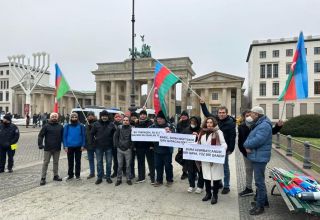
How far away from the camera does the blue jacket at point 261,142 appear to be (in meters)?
5.41

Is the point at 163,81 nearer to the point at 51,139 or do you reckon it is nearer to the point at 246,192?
the point at 51,139

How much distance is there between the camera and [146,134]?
25.2 feet

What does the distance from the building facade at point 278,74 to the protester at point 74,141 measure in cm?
5892

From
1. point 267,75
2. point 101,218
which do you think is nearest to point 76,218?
point 101,218

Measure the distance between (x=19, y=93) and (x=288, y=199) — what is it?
3583 inches

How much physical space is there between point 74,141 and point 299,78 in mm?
6131

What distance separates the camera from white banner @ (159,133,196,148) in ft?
23.2

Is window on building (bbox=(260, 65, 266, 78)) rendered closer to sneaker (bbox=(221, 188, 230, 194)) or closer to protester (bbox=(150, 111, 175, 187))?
protester (bbox=(150, 111, 175, 187))

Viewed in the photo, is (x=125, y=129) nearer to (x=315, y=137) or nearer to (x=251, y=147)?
(x=251, y=147)

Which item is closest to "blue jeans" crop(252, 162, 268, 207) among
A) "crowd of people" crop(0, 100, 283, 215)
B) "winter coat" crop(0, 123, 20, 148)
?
"crowd of people" crop(0, 100, 283, 215)

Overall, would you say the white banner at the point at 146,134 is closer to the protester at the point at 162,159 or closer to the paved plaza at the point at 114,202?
the protester at the point at 162,159

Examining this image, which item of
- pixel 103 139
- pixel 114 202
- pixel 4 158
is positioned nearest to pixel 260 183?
pixel 114 202

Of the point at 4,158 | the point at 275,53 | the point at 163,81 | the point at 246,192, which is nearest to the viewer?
the point at 246,192

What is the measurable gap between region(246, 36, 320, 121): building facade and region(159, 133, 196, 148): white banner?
58.6m
